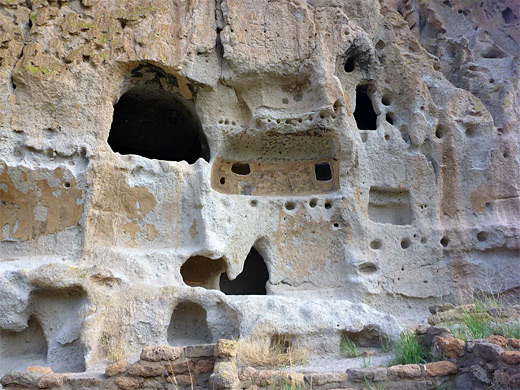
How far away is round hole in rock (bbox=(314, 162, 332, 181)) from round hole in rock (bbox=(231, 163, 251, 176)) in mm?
1274

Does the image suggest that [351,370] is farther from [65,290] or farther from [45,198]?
[45,198]

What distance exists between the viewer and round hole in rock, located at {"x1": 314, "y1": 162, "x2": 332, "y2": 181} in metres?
8.95

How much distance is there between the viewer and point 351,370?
3.67 m

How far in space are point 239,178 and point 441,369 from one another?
16.8 feet

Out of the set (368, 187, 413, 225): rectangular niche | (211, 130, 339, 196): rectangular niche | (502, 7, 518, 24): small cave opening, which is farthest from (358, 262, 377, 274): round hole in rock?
(502, 7, 518, 24): small cave opening

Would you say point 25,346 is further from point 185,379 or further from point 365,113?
point 365,113

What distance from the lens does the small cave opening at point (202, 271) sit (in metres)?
7.24

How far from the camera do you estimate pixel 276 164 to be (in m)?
8.37

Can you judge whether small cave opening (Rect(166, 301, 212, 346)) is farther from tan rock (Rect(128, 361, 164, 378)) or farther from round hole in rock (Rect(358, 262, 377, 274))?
round hole in rock (Rect(358, 262, 377, 274))

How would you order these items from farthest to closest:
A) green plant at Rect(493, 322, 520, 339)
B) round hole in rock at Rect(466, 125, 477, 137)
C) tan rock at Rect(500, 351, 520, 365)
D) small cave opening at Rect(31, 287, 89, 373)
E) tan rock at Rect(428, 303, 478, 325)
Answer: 1. round hole in rock at Rect(466, 125, 477, 137)
2. small cave opening at Rect(31, 287, 89, 373)
3. tan rock at Rect(428, 303, 478, 325)
4. green plant at Rect(493, 322, 520, 339)
5. tan rock at Rect(500, 351, 520, 365)

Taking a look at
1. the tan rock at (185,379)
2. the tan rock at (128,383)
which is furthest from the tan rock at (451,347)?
the tan rock at (128,383)

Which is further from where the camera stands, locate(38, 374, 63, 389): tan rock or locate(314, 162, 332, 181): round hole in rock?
locate(314, 162, 332, 181): round hole in rock

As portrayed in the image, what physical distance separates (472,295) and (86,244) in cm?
577

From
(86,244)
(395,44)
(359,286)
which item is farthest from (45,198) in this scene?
(395,44)
